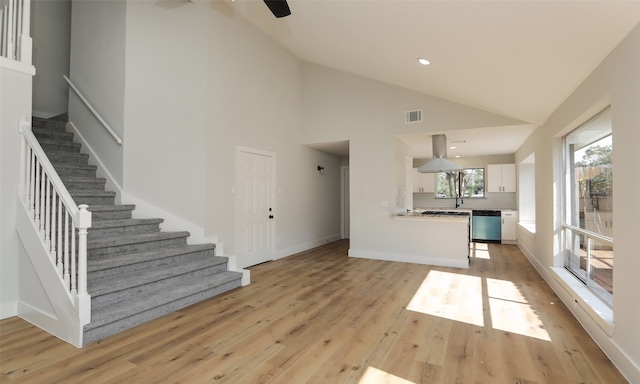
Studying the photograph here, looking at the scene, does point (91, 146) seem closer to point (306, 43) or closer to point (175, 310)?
point (175, 310)

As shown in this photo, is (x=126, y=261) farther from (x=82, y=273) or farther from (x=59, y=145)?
(x=59, y=145)

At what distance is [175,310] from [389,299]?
91.6 inches

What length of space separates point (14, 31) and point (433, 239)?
20.2ft

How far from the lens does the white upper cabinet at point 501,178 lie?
7.77 meters

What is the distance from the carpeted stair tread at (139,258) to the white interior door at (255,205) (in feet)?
2.96

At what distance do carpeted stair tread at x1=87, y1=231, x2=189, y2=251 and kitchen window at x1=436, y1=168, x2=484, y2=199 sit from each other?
6977mm

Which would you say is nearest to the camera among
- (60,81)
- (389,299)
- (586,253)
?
(586,253)

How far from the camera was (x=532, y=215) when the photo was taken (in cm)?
706

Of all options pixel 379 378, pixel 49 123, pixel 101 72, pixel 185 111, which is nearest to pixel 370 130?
pixel 185 111

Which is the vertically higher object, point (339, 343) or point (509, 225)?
point (509, 225)

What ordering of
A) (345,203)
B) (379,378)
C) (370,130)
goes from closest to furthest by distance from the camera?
1. (379,378)
2. (370,130)
3. (345,203)

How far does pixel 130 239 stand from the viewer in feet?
11.5

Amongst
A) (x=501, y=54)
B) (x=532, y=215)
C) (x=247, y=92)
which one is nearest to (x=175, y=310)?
(x=247, y=92)

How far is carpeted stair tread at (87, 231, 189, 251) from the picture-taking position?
3.22 metres
